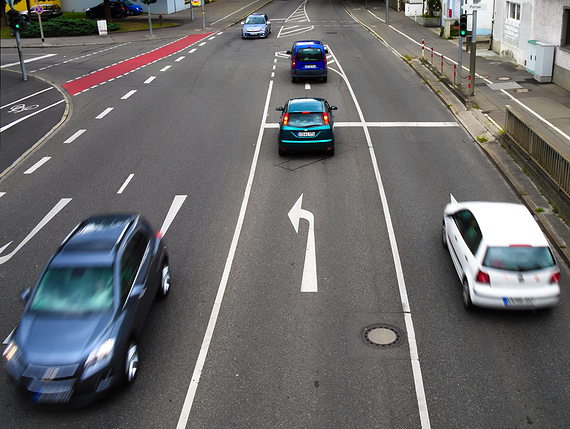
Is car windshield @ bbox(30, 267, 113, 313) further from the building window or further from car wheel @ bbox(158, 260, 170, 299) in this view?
the building window

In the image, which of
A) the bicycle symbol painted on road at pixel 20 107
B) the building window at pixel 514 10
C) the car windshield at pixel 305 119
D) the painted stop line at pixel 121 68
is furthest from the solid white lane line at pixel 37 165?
the building window at pixel 514 10

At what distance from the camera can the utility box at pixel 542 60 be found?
27.5 meters

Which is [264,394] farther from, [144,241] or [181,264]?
[181,264]

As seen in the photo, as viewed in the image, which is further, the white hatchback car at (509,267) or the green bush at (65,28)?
the green bush at (65,28)

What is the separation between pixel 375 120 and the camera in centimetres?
2361

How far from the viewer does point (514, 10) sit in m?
33.3

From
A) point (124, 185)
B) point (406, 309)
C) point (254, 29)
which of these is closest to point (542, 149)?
point (406, 309)

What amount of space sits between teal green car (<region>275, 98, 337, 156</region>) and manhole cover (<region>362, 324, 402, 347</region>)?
948cm

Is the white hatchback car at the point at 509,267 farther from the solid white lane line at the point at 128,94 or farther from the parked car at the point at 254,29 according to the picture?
the parked car at the point at 254,29

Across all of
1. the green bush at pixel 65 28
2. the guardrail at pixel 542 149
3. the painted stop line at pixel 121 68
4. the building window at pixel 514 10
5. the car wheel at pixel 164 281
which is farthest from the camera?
the green bush at pixel 65 28

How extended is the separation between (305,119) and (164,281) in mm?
9341

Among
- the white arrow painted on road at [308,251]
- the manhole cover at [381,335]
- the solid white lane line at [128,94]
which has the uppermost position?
the solid white lane line at [128,94]

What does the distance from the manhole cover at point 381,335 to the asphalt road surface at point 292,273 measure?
77mm

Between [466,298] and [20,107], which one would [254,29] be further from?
[466,298]
